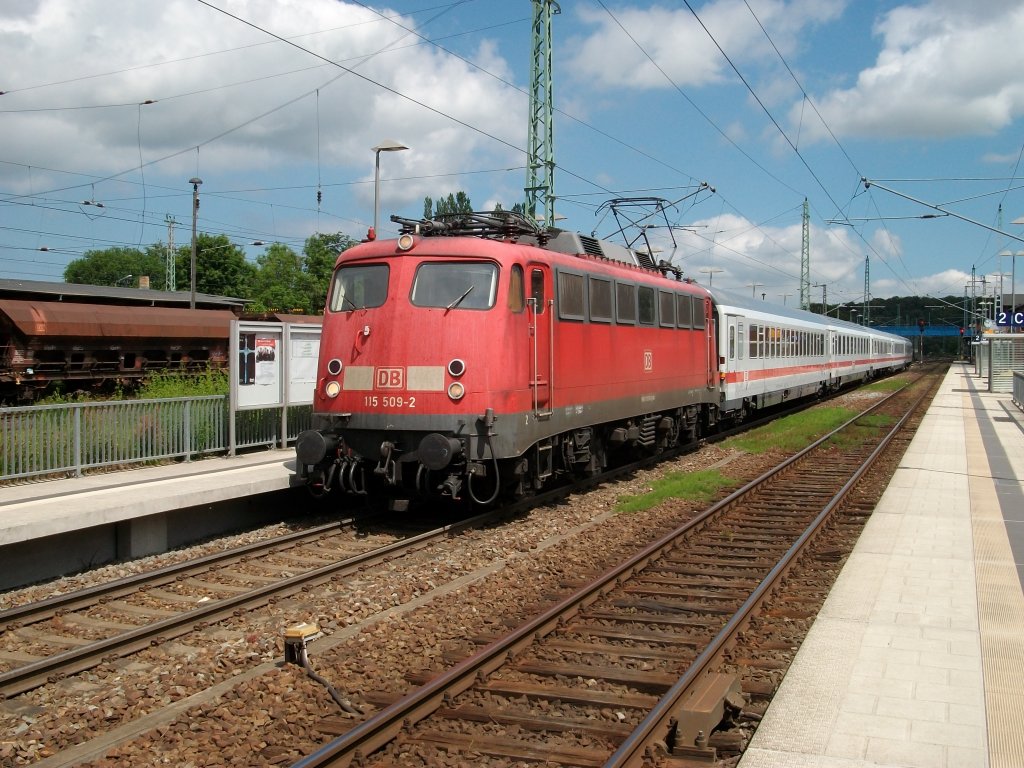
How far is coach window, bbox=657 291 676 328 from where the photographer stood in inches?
656

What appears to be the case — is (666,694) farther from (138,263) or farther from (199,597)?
(138,263)

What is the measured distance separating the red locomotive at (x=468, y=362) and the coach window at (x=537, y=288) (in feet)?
0.08

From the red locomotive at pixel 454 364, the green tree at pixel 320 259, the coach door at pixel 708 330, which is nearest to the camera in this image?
the red locomotive at pixel 454 364

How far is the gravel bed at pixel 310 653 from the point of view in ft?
18.1

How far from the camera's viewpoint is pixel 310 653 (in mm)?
7055

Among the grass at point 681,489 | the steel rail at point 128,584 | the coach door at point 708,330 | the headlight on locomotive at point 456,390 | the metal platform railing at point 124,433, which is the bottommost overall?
the steel rail at point 128,584

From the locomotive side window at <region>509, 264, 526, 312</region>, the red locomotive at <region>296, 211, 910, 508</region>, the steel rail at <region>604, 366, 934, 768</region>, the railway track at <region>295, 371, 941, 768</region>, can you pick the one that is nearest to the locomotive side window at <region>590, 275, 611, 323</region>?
the red locomotive at <region>296, 211, 910, 508</region>

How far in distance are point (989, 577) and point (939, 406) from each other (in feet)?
90.4

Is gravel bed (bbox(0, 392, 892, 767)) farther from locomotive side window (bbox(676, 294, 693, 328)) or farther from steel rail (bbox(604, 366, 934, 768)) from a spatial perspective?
locomotive side window (bbox(676, 294, 693, 328))

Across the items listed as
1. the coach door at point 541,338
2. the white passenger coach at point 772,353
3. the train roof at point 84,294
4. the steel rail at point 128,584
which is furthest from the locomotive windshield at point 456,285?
the train roof at point 84,294

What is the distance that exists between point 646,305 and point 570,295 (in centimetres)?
341

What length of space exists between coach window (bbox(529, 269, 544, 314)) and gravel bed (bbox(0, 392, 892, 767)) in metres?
2.80

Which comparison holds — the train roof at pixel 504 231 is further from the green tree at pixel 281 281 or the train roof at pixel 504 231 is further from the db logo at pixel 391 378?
the green tree at pixel 281 281

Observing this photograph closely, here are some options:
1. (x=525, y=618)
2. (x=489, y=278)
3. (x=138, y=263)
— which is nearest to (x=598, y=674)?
(x=525, y=618)
